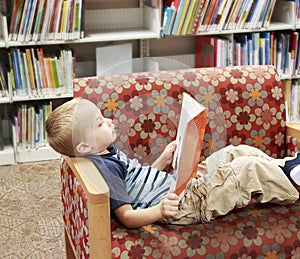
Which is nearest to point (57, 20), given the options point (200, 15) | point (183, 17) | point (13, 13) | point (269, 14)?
point (13, 13)

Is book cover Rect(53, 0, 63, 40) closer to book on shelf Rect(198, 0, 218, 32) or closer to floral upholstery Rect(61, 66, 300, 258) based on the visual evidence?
book on shelf Rect(198, 0, 218, 32)

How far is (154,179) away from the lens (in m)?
1.98

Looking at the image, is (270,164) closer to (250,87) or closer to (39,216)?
(250,87)

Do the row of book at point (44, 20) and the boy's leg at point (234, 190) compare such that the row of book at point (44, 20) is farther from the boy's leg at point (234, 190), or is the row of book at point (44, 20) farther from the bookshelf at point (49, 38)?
the boy's leg at point (234, 190)

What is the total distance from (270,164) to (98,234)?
2.07ft

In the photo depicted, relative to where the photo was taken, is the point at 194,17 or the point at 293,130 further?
the point at 194,17

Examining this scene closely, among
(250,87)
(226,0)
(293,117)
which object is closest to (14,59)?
(226,0)

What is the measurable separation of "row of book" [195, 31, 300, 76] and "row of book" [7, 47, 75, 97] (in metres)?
0.90

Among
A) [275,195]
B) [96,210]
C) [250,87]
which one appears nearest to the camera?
[96,210]

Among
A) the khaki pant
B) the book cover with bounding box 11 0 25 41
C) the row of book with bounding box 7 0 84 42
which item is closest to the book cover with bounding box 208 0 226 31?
the row of book with bounding box 7 0 84 42

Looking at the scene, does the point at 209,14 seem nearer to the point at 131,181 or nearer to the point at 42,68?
the point at 42,68

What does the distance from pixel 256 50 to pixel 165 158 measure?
199 cm

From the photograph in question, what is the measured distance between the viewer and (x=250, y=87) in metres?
2.40

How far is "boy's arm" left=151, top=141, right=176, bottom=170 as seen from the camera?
2020mm
